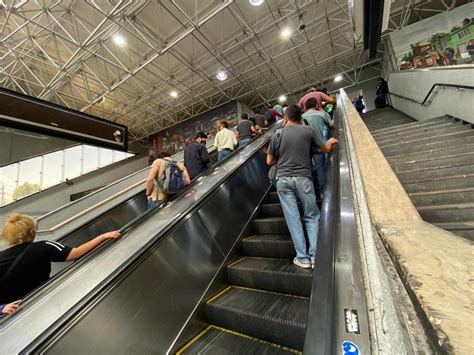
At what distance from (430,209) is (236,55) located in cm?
1047

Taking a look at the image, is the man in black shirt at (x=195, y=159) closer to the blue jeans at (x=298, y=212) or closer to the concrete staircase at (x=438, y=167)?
the blue jeans at (x=298, y=212)

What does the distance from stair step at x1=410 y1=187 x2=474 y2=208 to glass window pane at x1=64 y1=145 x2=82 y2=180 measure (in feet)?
46.8

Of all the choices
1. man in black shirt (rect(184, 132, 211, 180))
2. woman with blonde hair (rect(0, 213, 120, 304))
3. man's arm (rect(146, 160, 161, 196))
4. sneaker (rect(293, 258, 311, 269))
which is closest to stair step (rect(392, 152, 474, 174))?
sneaker (rect(293, 258, 311, 269))

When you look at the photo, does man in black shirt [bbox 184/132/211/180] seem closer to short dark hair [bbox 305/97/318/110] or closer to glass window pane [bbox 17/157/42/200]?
short dark hair [bbox 305/97/318/110]

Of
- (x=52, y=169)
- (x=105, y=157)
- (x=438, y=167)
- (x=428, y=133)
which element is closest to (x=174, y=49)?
(x=52, y=169)

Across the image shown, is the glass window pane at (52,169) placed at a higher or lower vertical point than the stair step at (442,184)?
higher

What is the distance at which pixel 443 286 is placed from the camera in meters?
0.51

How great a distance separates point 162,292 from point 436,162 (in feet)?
11.5

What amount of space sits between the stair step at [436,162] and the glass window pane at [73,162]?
14100 mm

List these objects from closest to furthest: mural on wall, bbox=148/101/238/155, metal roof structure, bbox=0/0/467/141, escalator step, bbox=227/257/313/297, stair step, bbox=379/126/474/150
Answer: escalator step, bbox=227/257/313/297 < stair step, bbox=379/126/474/150 < metal roof structure, bbox=0/0/467/141 < mural on wall, bbox=148/101/238/155

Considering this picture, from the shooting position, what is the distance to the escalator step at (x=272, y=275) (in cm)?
184

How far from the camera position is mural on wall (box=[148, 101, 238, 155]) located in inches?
532

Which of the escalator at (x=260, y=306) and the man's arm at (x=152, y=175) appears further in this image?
the man's arm at (x=152, y=175)

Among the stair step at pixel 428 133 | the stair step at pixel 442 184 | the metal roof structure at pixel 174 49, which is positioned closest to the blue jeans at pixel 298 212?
the stair step at pixel 442 184
